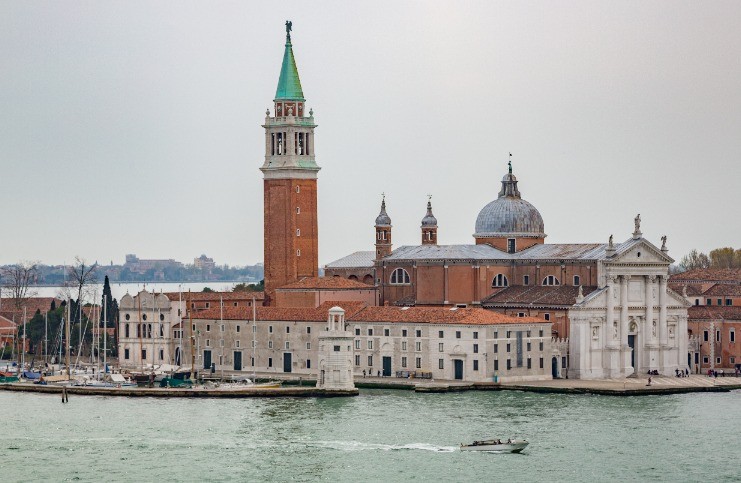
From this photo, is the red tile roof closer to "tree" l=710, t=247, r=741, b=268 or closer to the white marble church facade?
the white marble church facade

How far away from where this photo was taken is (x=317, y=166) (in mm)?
81438

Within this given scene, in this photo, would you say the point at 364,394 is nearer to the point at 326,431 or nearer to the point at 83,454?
the point at 326,431

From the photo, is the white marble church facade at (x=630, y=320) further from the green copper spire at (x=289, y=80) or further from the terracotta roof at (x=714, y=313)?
the green copper spire at (x=289, y=80)

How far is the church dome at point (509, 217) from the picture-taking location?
79938 mm

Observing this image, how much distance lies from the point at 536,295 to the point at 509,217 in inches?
251

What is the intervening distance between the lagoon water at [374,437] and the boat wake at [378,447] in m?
0.06

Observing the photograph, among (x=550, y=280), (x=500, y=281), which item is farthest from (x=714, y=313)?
(x=500, y=281)

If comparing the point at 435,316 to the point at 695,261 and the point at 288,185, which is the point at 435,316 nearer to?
the point at 288,185

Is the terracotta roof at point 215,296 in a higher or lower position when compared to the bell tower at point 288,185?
lower

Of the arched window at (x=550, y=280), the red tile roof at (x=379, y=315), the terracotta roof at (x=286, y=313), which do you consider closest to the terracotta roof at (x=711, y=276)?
the arched window at (x=550, y=280)

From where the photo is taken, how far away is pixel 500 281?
3061 inches

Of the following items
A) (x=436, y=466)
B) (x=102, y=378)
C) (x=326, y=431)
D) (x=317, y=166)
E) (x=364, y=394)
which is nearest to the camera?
Answer: (x=436, y=466)

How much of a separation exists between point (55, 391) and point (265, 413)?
455 inches

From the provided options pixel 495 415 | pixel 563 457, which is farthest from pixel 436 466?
pixel 495 415
